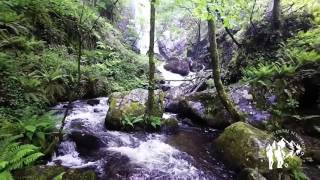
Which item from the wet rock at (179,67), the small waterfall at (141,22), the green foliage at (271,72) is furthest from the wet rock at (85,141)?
the small waterfall at (141,22)

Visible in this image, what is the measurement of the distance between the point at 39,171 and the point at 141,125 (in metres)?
4.28

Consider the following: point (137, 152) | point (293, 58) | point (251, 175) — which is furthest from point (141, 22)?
point (251, 175)

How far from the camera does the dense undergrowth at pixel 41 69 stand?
605 cm

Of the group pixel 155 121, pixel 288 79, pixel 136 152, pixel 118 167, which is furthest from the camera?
pixel 288 79

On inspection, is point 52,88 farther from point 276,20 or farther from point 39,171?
point 276,20

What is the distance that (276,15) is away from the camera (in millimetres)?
11523

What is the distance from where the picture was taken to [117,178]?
18.5 ft

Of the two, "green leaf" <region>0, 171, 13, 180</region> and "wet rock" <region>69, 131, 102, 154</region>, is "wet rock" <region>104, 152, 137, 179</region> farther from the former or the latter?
"green leaf" <region>0, 171, 13, 180</region>

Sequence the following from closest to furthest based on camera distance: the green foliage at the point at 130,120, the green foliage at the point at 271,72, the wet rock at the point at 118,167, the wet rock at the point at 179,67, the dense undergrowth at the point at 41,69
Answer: the wet rock at the point at 118,167 < the dense undergrowth at the point at 41,69 < the green foliage at the point at 130,120 < the green foliage at the point at 271,72 < the wet rock at the point at 179,67

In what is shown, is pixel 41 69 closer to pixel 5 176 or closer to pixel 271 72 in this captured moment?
pixel 5 176

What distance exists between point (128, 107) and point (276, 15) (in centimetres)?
670

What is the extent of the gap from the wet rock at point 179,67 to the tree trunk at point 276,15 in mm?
11568

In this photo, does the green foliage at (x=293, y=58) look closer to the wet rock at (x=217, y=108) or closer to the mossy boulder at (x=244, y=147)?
the wet rock at (x=217, y=108)

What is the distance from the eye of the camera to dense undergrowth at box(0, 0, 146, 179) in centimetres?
605
